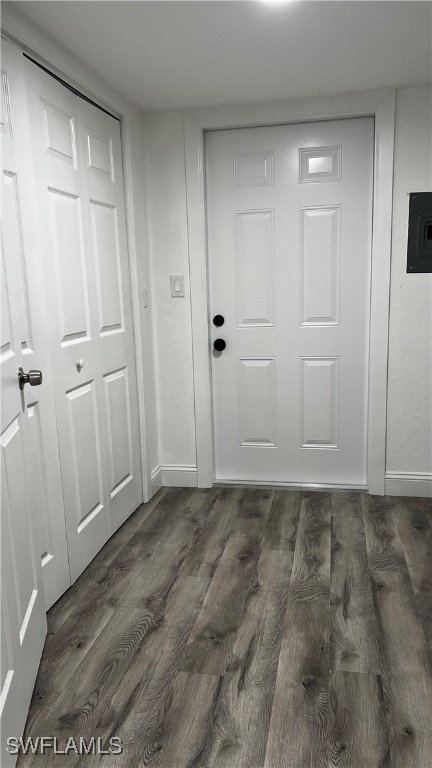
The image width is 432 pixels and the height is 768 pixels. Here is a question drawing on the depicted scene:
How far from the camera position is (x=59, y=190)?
2.19m

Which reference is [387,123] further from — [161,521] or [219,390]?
[161,521]

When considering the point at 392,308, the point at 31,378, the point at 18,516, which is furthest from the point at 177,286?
the point at 18,516

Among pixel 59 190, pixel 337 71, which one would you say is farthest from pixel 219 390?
pixel 337 71

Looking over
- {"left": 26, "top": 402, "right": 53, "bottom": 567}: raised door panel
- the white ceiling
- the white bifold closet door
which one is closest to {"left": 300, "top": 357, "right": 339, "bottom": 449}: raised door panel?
the white bifold closet door

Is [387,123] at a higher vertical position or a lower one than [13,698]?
higher

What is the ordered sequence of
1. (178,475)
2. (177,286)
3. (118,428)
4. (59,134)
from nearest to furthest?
(59,134) < (118,428) < (177,286) < (178,475)

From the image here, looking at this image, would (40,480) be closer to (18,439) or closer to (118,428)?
(18,439)

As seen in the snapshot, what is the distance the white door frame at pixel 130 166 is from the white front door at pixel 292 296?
1.34ft

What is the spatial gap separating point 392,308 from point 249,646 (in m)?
1.88

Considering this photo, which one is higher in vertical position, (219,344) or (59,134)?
(59,134)

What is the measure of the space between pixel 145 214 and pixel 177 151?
1.25ft

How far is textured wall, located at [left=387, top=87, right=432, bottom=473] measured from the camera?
111 inches

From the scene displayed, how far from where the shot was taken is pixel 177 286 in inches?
126

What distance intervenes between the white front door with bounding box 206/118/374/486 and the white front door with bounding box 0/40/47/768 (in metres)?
1.41
